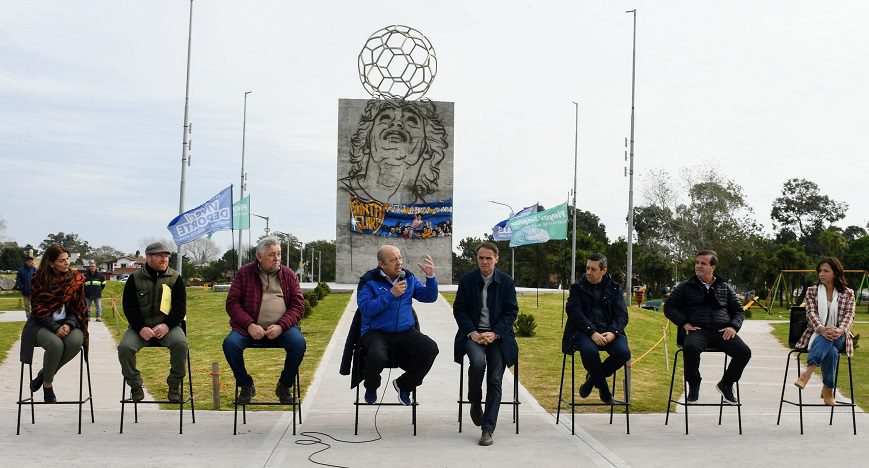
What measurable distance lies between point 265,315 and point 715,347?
15.2 ft

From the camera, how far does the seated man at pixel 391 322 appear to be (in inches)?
337

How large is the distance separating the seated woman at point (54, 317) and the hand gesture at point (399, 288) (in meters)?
3.24

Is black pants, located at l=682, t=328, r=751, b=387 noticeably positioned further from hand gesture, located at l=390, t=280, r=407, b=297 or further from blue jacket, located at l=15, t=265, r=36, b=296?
blue jacket, located at l=15, t=265, r=36, b=296

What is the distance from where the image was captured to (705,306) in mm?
9234

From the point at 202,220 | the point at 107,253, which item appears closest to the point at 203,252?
the point at 107,253

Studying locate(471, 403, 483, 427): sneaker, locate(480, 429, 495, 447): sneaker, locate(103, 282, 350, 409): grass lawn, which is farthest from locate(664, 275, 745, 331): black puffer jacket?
locate(103, 282, 350, 409): grass lawn

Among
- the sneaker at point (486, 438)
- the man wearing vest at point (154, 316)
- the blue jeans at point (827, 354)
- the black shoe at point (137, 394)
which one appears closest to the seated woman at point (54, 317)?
the man wearing vest at point (154, 316)

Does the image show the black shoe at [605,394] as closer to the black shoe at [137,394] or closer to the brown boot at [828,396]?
the brown boot at [828,396]

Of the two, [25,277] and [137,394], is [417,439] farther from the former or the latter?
[25,277]

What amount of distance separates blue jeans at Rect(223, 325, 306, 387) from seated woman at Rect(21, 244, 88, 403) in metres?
1.62

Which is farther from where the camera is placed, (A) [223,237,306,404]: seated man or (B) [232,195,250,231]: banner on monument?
(B) [232,195,250,231]: banner on monument

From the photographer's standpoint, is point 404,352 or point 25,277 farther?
point 25,277

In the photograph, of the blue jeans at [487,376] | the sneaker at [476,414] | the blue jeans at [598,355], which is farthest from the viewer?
the blue jeans at [598,355]

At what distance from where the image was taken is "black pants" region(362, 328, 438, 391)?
Answer: 8.60 m
